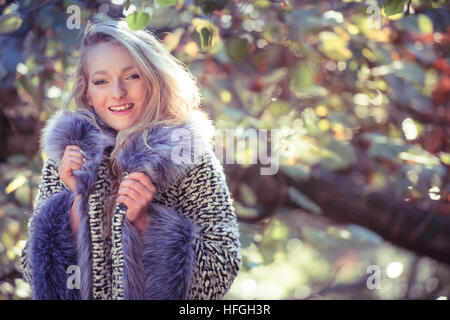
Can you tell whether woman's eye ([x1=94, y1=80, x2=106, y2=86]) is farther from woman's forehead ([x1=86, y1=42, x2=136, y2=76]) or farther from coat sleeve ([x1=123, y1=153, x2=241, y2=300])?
coat sleeve ([x1=123, y1=153, x2=241, y2=300])

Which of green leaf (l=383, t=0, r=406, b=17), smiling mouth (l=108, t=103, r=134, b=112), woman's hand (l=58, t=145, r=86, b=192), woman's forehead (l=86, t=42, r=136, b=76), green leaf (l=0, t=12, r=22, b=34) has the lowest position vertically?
woman's hand (l=58, t=145, r=86, b=192)

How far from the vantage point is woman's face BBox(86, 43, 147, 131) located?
3.39 feet

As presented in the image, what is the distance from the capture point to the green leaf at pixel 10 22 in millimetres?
1354

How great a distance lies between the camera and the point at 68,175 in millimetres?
994

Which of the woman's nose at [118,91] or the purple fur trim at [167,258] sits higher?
the woman's nose at [118,91]

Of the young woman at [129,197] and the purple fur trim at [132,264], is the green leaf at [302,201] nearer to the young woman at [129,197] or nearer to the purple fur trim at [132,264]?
the young woman at [129,197]

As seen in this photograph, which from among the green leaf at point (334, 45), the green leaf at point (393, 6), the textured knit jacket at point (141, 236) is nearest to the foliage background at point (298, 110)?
the green leaf at point (334, 45)

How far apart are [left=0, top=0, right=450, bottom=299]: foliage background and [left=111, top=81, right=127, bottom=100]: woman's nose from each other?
0.91 ft

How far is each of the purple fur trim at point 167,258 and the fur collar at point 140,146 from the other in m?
0.09

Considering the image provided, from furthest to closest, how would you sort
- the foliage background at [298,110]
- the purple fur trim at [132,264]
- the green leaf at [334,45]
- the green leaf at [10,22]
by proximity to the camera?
the green leaf at [334,45] → the foliage background at [298,110] → the green leaf at [10,22] → the purple fur trim at [132,264]

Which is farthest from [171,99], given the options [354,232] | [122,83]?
[354,232]

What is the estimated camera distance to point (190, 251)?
96 cm

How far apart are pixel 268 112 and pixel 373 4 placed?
18.8 inches

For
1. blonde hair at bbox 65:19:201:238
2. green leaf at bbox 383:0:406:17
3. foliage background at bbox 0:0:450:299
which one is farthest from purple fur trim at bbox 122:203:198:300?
green leaf at bbox 383:0:406:17
